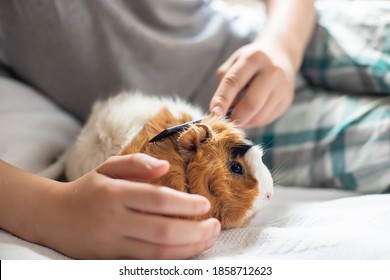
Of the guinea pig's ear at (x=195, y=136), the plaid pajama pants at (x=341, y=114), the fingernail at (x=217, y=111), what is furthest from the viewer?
the plaid pajama pants at (x=341, y=114)

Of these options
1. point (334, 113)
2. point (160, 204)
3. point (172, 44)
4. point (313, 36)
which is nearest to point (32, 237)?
point (160, 204)

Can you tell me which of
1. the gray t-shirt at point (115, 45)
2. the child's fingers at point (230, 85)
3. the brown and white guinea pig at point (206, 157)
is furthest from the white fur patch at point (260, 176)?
the gray t-shirt at point (115, 45)

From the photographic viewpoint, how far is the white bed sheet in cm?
55

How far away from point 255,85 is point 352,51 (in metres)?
0.30

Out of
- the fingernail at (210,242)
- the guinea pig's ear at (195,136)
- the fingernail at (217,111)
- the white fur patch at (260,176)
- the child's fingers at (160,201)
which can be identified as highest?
the fingernail at (217,111)

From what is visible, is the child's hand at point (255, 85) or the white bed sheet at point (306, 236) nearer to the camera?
the white bed sheet at point (306, 236)

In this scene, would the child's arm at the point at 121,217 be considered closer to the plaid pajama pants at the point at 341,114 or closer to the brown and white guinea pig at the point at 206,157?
the brown and white guinea pig at the point at 206,157

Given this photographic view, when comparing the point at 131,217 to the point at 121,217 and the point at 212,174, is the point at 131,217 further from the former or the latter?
the point at 212,174

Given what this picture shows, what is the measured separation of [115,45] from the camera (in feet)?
3.06

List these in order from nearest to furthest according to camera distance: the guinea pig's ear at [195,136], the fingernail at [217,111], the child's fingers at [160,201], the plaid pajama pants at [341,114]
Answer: the child's fingers at [160,201] < the guinea pig's ear at [195,136] < the fingernail at [217,111] < the plaid pajama pants at [341,114]

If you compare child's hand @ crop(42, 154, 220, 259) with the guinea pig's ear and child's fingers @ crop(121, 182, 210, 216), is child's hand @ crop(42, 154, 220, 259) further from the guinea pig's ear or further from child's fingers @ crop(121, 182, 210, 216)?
the guinea pig's ear

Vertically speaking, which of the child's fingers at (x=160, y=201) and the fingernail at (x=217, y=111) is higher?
the fingernail at (x=217, y=111)

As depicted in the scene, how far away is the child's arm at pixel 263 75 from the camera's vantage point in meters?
0.77

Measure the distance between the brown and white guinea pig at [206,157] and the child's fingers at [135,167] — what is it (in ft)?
0.17
